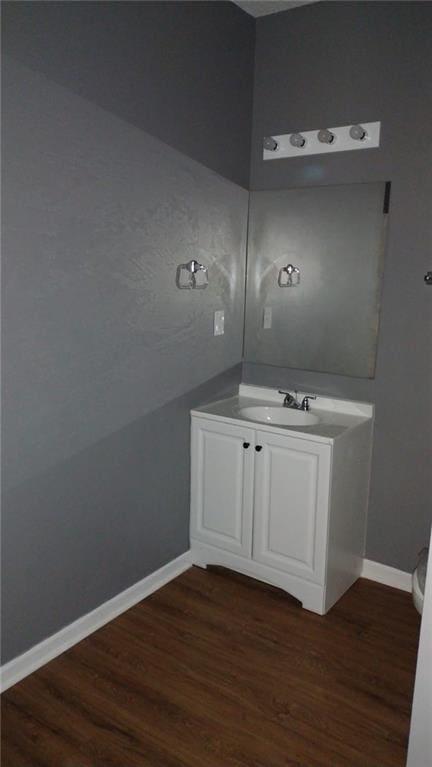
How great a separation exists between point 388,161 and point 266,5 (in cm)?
97

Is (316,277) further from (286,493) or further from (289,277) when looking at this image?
(286,493)

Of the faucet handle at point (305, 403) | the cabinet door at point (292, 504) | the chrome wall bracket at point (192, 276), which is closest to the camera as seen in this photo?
the cabinet door at point (292, 504)

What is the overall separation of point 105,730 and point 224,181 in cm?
236

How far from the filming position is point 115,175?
222cm

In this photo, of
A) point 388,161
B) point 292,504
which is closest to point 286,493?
point 292,504

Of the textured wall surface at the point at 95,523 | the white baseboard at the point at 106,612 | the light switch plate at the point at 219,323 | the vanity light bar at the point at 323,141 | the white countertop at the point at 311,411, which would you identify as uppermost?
the vanity light bar at the point at 323,141

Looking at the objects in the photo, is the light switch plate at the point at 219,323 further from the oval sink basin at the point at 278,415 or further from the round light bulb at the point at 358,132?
the round light bulb at the point at 358,132

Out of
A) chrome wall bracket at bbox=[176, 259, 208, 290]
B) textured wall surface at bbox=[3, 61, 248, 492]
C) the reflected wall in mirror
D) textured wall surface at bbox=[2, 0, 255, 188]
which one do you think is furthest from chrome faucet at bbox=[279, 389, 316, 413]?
textured wall surface at bbox=[2, 0, 255, 188]

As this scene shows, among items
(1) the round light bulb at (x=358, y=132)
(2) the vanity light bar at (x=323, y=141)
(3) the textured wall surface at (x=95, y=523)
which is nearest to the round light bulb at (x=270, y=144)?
(2) the vanity light bar at (x=323, y=141)

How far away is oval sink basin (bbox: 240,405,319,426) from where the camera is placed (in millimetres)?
2916

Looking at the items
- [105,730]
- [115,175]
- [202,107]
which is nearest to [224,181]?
[202,107]

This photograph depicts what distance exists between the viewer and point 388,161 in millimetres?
2643

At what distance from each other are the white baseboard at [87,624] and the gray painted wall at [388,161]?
3.25ft

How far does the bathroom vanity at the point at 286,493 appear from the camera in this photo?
2514 mm
